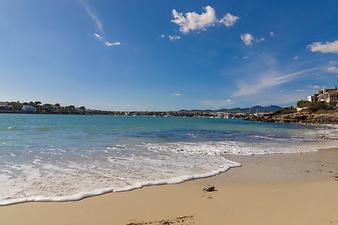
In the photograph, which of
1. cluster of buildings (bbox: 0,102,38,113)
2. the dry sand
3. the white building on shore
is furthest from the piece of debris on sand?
the white building on shore

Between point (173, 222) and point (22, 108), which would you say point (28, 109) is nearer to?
point (22, 108)

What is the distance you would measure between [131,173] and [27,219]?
14.2ft

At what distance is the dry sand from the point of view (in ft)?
17.5

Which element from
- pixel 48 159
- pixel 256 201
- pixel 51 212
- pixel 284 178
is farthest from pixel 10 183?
pixel 284 178

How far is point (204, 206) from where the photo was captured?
20.3 feet

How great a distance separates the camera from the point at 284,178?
9227 millimetres

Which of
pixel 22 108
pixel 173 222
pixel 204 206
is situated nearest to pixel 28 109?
pixel 22 108

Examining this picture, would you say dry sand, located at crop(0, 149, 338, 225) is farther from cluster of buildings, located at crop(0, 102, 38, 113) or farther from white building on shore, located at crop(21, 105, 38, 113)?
white building on shore, located at crop(21, 105, 38, 113)

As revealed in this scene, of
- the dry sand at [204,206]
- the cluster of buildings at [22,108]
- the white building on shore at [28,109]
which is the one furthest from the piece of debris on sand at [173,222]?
the white building on shore at [28,109]

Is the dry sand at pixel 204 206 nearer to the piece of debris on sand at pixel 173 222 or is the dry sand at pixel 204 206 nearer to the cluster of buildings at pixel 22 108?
the piece of debris on sand at pixel 173 222

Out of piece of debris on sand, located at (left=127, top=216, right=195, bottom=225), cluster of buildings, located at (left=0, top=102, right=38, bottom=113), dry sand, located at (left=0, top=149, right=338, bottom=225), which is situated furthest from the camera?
cluster of buildings, located at (left=0, top=102, right=38, bottom=113)

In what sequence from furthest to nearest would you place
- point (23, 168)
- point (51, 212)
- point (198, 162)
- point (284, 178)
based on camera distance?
point (198, 162) → point (23, 168) → point (284, 178) → point (51, 212)

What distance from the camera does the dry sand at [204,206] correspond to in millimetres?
5344

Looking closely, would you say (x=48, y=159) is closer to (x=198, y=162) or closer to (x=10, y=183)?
(x=10, y=183)
